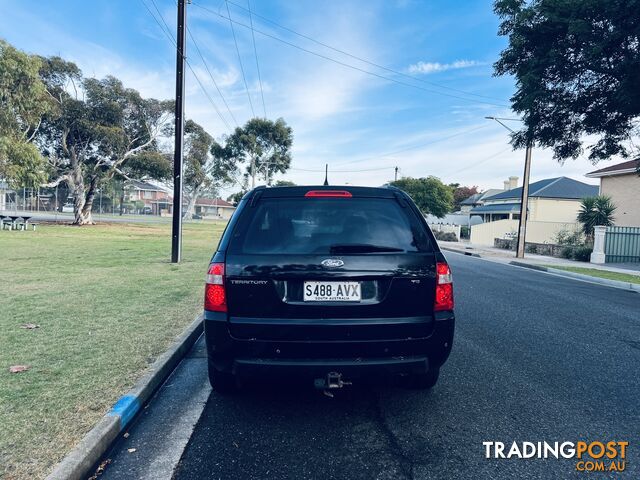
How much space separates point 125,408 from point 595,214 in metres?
26.6

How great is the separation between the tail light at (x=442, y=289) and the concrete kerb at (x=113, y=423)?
2.38 meters

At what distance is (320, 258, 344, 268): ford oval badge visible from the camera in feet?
10.0

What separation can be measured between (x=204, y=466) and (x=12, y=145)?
83.8 ft

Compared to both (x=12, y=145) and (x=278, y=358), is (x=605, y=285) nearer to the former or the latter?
(x=278, y=358)

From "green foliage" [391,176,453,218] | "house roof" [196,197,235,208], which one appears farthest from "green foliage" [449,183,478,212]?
"house roof" [196,197,235,208]

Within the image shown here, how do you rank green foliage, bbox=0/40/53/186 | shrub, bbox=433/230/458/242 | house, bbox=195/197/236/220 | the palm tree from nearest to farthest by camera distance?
green foliage, bbox=0/40/53/186, the palm tree, shrub, bbox=433/230/458/242, house, bbox=195/197/236/220

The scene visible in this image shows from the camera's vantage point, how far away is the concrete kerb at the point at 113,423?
2488 mm

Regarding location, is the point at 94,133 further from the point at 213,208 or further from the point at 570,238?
the point at 213,208

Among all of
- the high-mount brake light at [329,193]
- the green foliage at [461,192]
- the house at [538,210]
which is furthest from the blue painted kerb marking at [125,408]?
the green foliage at [461,192]

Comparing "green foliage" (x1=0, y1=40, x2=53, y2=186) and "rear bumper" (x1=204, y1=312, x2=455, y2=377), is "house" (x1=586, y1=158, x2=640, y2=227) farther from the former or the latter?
"green foliage" (x1=0, y1=40, x2=53, y2=186)

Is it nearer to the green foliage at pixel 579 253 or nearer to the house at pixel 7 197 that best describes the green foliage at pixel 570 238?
the green foliage at pixel 579 253

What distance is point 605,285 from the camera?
1259 cm

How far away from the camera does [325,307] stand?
3.08 meters

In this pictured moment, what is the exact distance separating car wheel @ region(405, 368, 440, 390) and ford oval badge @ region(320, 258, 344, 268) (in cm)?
130
